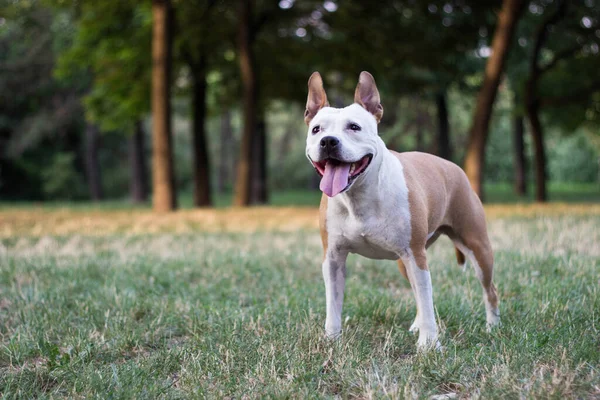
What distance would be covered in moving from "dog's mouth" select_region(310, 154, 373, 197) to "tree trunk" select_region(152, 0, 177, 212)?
36.5 ft

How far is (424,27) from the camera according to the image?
18062 mm

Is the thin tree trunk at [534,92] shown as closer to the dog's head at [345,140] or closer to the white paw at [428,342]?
the dog's head at [345,140]

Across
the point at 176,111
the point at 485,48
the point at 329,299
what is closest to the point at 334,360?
the point at 329,299

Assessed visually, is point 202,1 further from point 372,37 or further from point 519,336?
point 519,336

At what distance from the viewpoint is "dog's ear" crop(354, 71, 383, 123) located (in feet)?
12.8

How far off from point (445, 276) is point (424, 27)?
1373 centimetres

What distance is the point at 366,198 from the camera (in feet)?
12.2

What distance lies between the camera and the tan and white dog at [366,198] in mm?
3537

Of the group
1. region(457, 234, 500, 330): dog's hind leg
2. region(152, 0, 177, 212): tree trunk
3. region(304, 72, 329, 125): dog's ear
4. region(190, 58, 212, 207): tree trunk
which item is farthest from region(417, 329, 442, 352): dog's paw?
region(190, 58, 212, 207): tree trunk

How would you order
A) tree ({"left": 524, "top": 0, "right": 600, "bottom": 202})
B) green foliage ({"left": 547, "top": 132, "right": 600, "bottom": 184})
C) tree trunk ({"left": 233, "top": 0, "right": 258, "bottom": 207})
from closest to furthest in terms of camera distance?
tree trunk ({"left": 233, "top": 0, "right": 258, "bottom": 207}), tree ({"left": 524, "top": 0, "right": 600, "bottom": 202}), green foliage ({"left": 547, "top": 132, "right": 600, "bottom": 184})

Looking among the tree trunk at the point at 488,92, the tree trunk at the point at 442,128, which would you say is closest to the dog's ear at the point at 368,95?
the tree trunk at the point at 488,92

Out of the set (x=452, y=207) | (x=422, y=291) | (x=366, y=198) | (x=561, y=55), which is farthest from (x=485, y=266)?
(x=561, y=55)

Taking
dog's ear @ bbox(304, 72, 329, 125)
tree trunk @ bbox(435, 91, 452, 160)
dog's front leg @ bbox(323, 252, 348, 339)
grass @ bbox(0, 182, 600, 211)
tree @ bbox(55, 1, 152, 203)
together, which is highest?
tree @ bbox(55, 1, 152, 203)

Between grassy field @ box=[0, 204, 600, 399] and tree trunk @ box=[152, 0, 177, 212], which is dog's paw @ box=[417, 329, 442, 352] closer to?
grassy field @ box=[0, 204, 600, 399]
